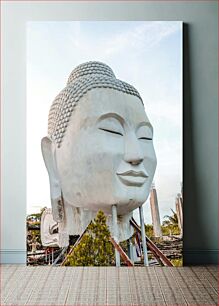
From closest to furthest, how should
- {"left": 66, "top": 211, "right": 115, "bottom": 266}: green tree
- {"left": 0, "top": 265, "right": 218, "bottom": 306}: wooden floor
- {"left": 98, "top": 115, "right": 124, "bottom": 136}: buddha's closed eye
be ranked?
{"left": 0, "top": 265, "right": 218, "bottom": 306}: wooden floor → {"left": 98, "top": 115, "right": 124, "bottom": 136}: buddha's closed eye → {"left": 66, "top": 211, "right": 115, "bottom": 266}: green tree

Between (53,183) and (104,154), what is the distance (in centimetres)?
48

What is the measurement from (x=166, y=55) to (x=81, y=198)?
129 cm

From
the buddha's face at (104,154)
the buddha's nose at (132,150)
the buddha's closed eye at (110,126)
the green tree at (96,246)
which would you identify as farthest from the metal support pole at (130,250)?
the buddha's closed eye at (110,126)

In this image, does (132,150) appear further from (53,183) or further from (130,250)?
(130,250)

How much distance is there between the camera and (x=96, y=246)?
15.4ft

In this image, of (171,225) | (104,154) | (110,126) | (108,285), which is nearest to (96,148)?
(104,154)

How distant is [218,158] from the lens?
191 inches

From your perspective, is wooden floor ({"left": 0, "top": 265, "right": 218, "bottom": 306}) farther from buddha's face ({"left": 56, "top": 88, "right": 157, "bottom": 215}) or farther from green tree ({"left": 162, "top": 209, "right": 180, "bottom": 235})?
buddha's face ({"left": 56, "top": 88, "right": 157, "bottom": 215})

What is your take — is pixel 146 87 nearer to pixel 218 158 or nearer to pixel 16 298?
pixel 218 158

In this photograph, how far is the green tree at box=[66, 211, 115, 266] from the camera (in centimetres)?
468

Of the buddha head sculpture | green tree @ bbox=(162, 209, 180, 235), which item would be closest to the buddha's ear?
the buddha head sculpture

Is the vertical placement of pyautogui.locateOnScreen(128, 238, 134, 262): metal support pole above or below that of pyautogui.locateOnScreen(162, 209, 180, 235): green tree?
below

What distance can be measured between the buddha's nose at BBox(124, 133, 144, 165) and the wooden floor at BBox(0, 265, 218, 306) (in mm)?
818

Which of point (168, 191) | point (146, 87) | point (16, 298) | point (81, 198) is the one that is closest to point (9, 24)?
point (146, 87)
